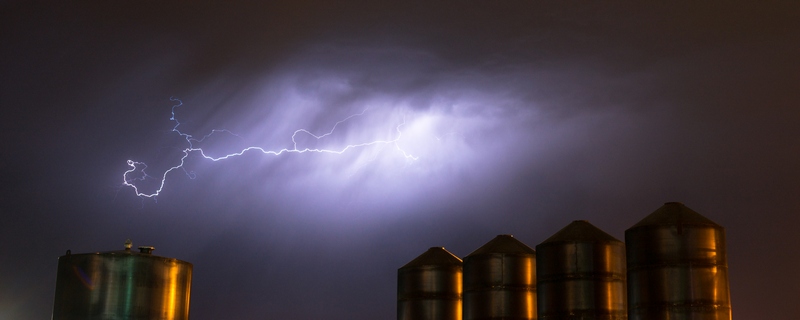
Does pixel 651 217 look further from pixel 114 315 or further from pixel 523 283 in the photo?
pixel 114 315

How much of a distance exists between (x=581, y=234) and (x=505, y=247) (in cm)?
380

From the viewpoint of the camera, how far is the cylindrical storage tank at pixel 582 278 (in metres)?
30.6

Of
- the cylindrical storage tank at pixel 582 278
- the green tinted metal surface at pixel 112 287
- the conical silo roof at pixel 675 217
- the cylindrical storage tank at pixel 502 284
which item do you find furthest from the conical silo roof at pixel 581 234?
the green tinted metal surface at pixel 112 287

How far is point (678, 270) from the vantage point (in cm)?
2861

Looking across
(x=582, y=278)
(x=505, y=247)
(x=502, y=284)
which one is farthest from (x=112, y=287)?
(x=582, y=278)

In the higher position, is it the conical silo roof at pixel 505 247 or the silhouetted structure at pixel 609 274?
the conical silo roof at pixel 505 247

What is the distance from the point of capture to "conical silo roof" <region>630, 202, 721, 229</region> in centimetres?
2930

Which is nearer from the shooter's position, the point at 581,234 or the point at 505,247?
the point at 581,234

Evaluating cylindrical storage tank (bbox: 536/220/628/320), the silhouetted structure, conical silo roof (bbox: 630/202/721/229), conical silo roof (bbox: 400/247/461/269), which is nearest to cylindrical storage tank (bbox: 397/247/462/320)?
conical silo roof (bbox: 400/247/461/269)

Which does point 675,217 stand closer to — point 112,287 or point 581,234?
point 581,234

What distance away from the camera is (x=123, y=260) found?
106ft

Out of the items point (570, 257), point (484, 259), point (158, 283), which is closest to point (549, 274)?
point (570, 257)

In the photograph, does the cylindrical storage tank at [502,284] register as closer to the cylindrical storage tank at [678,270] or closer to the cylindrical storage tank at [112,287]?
the cylindrical storage tank at [678,270]

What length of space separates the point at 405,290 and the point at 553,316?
A: 8467 mm
